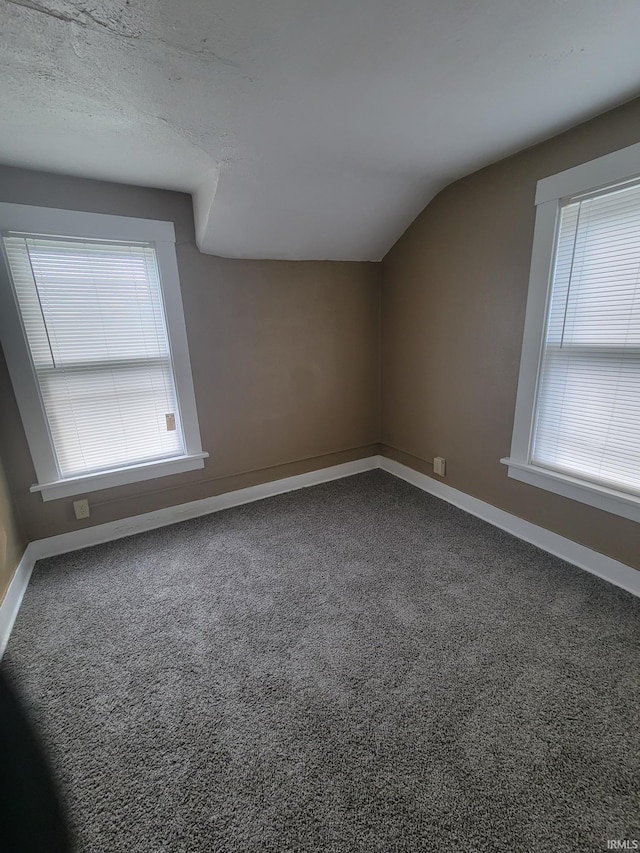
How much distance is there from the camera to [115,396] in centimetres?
231

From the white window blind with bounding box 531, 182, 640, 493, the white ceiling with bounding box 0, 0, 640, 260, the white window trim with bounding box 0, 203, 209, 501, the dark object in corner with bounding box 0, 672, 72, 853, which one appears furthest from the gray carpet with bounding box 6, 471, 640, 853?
the white ceiling with bounding box 0, 0, 640, 260

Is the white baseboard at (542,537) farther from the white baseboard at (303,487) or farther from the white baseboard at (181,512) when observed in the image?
the white baseboard at (181,512)

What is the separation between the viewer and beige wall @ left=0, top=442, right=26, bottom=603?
1783 millimetres

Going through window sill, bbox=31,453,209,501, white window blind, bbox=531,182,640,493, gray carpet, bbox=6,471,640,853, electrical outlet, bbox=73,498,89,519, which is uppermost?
white window blind, bbox=531,182,640,493

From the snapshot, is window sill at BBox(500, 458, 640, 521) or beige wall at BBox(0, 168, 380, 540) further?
beige wall at BBox(0, 168, 380, 540)

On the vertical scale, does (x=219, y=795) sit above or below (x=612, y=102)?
below

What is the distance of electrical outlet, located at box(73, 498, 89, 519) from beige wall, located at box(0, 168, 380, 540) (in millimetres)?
34

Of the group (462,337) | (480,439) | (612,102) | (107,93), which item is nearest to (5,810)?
(107,93)

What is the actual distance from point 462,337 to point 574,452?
0.97m

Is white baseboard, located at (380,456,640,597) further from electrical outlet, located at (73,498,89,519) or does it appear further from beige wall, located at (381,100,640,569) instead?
electrical outlet, located at (73,498,89,519)

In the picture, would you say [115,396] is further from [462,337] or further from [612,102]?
[612,102]

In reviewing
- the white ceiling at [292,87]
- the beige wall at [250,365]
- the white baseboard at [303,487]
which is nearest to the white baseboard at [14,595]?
the white baseboard at [303,487]

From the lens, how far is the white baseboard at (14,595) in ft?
A: 5.38

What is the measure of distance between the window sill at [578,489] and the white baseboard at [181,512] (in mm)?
1429
